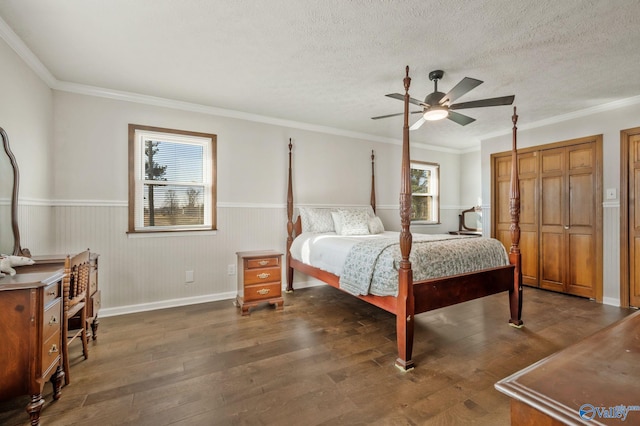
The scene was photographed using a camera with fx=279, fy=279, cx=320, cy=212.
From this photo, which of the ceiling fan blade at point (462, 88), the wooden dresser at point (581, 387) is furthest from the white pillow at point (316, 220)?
the wooden dresser at point (581, 387)

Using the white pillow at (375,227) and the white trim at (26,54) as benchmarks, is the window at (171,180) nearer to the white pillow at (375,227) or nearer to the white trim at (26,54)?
the white trim at (26,54)

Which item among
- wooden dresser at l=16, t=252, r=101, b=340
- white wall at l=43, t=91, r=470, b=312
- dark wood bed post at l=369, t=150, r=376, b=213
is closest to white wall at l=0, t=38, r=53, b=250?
white wall at l=43, t=91, r=470, b=312

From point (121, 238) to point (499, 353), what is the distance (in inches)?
154

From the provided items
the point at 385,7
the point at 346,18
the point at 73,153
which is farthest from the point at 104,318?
the point at 385,7

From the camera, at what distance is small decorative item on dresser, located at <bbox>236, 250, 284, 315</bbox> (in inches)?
125

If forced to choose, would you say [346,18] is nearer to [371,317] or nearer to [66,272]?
[66,272]

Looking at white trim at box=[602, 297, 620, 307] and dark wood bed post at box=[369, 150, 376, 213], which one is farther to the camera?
dark wood bed post at box=[369, 150, 376, 213]

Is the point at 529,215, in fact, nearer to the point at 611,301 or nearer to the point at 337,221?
the point at 611,301

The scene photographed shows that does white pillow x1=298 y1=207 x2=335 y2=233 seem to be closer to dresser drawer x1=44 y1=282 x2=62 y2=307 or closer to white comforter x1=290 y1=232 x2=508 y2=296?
white comforter x1=290 y1=232 x2=508 y2=296

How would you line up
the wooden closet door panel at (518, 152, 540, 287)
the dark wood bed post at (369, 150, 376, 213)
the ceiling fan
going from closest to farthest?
the ceiling fan
the wooden closet door panel at (518, 152, 540, 287)
the dark wood bed post at (369, 150, 376, 213)

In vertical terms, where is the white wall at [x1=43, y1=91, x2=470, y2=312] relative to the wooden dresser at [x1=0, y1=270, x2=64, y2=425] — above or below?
above

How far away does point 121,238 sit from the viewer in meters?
3.17

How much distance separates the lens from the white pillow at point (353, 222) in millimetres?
3789

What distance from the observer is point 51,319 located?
5.33 ft
